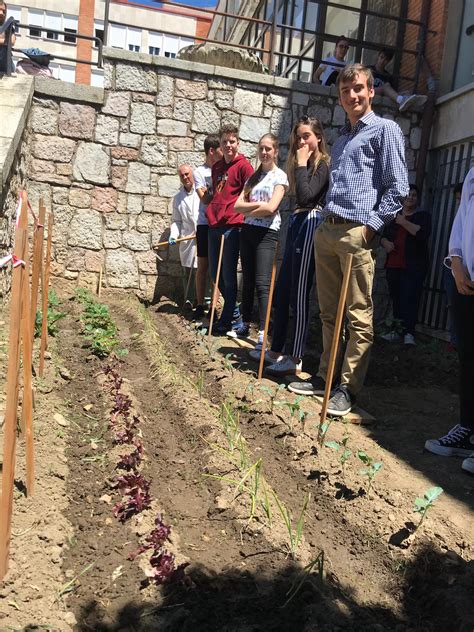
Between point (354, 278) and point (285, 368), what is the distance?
104cm

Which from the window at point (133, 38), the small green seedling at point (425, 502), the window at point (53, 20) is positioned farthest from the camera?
the window at point (53, 20)

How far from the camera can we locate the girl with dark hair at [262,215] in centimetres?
469

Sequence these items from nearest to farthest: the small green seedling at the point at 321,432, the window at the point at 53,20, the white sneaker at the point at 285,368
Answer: the small green seedling at the point at 321,432, the white sneaker at the point at 285,368, the window at the point at 53,20

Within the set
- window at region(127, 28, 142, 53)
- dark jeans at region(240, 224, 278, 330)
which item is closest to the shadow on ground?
dark jeans at region(240, 224, 278, 330)

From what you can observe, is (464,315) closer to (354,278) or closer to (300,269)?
(354,278)

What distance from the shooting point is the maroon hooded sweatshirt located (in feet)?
18.0

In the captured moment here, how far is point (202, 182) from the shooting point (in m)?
6.60

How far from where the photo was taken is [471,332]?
3.21m

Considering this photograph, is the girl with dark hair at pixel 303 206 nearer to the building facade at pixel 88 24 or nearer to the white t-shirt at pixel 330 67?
the white t-shirt at pixel 330 67

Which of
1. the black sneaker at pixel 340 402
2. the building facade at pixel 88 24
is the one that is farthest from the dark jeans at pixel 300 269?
the building facade at pixel 88 24

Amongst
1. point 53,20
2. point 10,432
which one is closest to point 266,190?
point 10,432

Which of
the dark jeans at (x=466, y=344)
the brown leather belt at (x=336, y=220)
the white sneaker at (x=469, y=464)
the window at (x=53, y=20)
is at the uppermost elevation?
the window at (x=53, y=20)

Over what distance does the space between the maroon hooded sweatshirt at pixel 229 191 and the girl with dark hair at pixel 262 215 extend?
1.59ft

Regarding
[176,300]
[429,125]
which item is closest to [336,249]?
[176,300]
